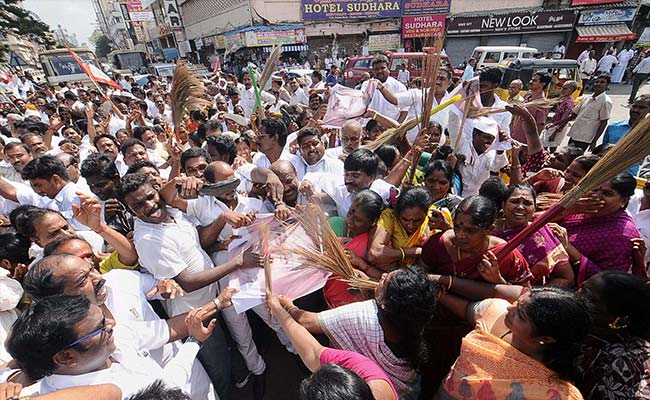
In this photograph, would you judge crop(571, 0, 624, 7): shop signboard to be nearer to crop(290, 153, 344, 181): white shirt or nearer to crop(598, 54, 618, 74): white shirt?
crop(598, 54, 618, 74): white shirt

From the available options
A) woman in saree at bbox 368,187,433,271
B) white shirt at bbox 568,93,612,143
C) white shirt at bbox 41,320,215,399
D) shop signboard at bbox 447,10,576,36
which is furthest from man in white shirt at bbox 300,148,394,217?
shop signboard at bbox 447,10,576,36

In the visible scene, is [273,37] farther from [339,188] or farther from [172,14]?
[339,188]

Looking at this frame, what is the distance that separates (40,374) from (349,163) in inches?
85.1

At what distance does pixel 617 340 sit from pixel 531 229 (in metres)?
0.61

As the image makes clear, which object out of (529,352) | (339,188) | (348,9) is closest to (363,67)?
(339,188)

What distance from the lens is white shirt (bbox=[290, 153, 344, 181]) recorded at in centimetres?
332

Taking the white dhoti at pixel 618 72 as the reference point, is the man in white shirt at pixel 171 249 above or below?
above

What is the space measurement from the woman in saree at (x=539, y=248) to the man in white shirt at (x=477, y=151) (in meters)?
1.28

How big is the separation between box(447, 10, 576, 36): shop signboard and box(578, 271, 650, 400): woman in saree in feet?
69.3

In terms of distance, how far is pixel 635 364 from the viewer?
4.42 ft

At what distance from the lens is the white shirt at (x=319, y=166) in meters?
3.32

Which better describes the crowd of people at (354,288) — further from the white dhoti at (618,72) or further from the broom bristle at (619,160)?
the white dhoti at (618,72)

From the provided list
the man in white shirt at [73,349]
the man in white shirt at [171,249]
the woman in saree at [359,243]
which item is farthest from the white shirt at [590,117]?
the man in white shirt at [73,349]

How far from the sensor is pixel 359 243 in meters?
2.12
